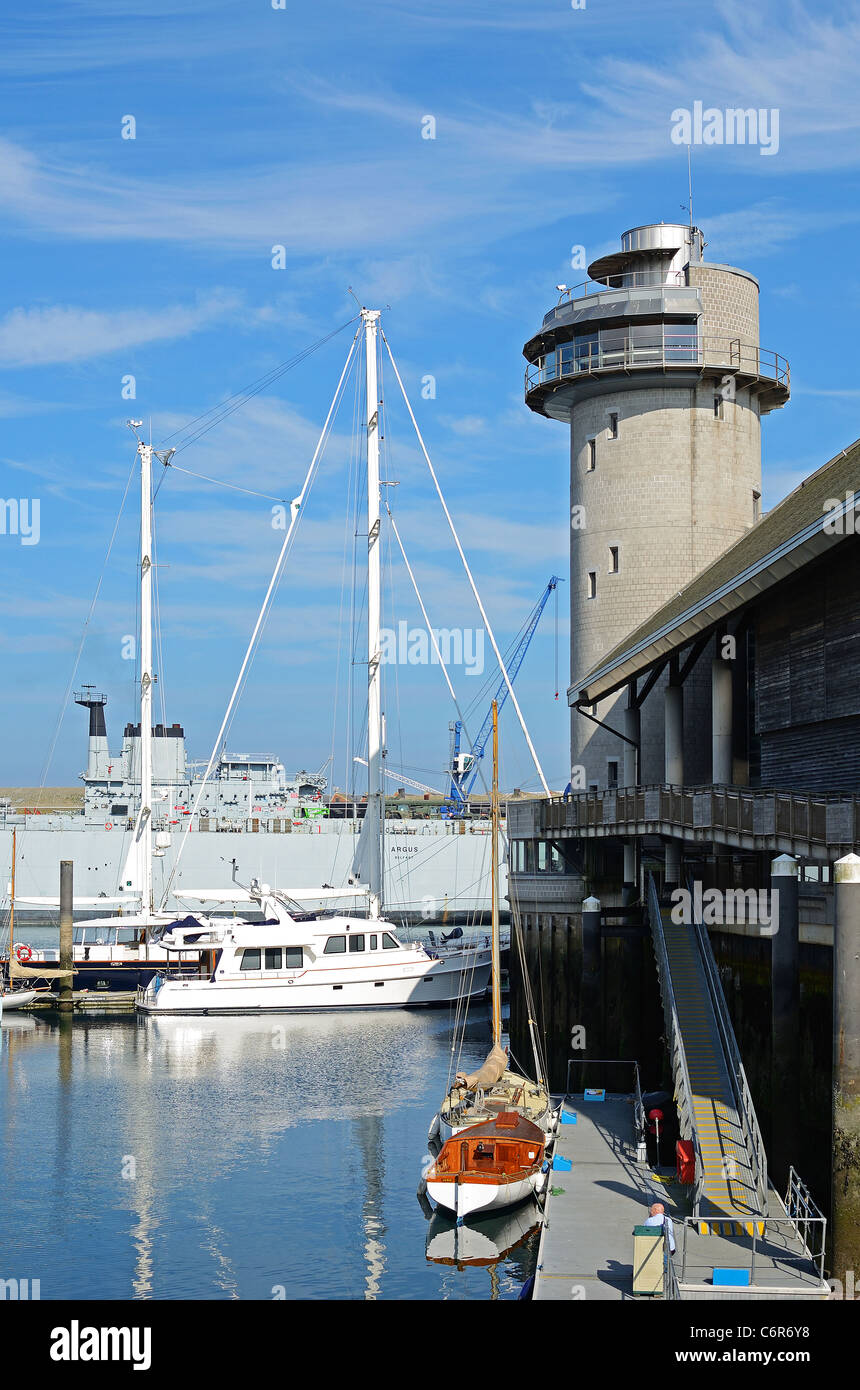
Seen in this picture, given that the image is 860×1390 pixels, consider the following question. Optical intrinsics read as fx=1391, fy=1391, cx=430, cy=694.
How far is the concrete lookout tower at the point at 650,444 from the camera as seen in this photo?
161 ft

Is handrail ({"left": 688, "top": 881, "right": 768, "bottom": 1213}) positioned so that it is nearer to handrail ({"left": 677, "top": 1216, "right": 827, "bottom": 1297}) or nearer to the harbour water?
handrail ({"left": 677, "top": 1216, "right": 827, "bottom": 1297})

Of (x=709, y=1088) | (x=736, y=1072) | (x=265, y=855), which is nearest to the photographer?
(x=709, y=1088)

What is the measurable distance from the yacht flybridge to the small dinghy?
105 feet

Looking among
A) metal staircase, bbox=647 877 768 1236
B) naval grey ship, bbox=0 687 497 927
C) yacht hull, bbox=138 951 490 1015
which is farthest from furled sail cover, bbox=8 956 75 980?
metal staircase, bbox=647 877 768 1236

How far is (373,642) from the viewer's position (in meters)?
64.2

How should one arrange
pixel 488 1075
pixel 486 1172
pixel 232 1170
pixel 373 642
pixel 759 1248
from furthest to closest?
pixel 373 642
pixel 488 1075
pixel 232 1170
pixel 486 1172
pixel 759 1248

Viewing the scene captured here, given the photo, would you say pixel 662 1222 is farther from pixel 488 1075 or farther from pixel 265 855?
pixel 265 855

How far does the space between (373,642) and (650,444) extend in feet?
63.1

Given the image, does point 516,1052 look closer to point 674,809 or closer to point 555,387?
point 674,809

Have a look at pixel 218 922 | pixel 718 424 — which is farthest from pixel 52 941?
pixel 718 424

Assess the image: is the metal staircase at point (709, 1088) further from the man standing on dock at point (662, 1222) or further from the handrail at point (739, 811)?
the handrail at point (739, 811)

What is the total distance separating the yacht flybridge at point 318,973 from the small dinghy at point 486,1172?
3211 cm

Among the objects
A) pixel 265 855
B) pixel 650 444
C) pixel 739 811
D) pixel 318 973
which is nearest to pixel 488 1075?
pixel 739 811

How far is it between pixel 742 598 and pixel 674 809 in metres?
5.12
